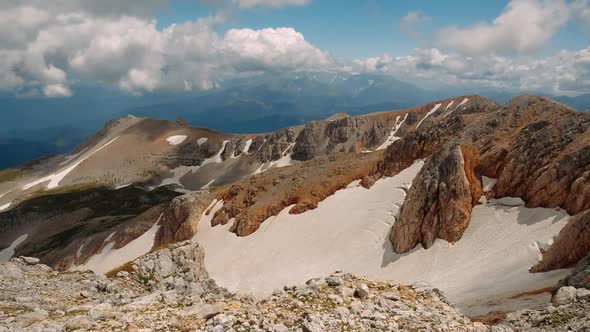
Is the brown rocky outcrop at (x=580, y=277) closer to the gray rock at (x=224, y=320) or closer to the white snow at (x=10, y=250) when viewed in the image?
the gray rock at (x=224, y=320)

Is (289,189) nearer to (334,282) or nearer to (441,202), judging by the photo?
(441,202)

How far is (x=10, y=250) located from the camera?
11831cm

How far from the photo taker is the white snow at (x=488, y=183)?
40763 mm

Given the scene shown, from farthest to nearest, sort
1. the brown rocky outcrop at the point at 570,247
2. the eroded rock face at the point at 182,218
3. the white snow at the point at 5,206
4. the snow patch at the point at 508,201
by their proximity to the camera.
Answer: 1. the white snow at the point at 5,206
2. the eroded rock face at the point at 182,218
3. the snow patch at the point at 508,201
4. the brown rocky outcrop at the point at 570,247

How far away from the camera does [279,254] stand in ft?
165

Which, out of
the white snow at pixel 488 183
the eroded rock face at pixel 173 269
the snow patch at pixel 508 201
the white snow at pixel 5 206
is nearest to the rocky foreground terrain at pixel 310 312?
the eroded rock face at pixel 173 269

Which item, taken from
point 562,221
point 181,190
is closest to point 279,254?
point 562,221

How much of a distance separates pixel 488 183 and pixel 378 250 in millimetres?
14581

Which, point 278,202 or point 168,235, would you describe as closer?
point 278,202

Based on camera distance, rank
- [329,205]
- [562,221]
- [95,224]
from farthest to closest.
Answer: [95,224] → [329,205] → [562,221]

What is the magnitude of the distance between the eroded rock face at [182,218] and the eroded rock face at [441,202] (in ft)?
125

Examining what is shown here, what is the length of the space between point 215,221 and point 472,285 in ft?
156

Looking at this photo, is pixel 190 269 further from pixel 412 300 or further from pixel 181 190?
pixel 181 190

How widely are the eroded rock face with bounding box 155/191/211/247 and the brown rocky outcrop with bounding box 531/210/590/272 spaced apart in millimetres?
53239
